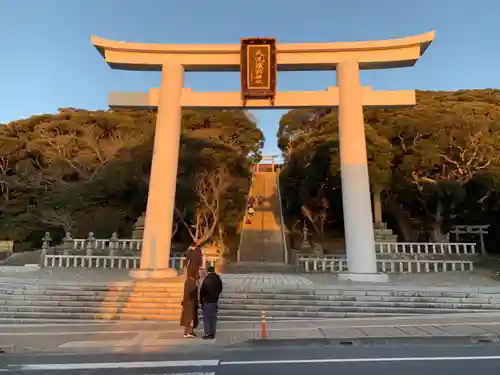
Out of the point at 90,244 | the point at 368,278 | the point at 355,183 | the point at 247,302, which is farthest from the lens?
the point at 90,244

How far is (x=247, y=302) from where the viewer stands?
8.71 metres

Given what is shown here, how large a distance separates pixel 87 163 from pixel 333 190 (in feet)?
50.6

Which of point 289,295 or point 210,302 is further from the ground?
point 210,302

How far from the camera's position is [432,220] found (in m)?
19.0

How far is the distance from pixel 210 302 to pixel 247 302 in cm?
263

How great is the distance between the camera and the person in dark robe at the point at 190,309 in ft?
20.8

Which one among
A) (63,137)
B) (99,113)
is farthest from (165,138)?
(99,113)

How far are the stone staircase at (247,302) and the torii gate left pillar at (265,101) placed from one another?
7.72ft

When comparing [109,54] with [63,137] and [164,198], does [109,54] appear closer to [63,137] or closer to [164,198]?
[164,198]

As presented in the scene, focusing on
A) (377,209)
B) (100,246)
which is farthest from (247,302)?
(377,209)

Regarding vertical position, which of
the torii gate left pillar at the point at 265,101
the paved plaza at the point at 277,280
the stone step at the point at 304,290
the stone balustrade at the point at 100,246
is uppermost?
the torii gate left pillar at the point at 265,101

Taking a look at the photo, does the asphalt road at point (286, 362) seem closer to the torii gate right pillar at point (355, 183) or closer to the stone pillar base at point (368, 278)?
the stone pillar base at point (368, 278)

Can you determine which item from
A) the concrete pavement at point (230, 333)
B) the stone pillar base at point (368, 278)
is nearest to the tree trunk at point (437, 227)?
the stone pillar base at point (368, 278)

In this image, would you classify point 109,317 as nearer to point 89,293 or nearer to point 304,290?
point 89,293
